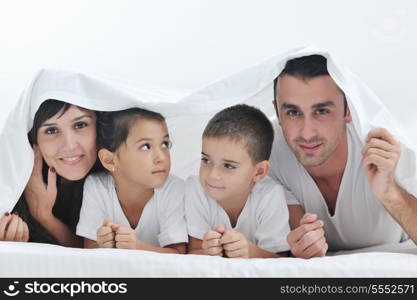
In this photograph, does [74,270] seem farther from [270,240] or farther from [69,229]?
[270,240]

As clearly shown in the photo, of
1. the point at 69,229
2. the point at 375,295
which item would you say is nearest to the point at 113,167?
the point at 69,229

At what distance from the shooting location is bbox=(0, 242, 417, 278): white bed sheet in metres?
1.28

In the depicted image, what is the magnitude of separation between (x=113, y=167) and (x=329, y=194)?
1.68 feet

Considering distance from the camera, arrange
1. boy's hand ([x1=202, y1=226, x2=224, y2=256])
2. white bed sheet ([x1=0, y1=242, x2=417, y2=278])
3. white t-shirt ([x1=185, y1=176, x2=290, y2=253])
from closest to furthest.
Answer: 1. white bed sheet ([x1=0, y1=242, x2=417, y2=278])
2. boy's hand ([x1=202, y1=226, x2=224, y2=256])
3. white t-shirt ([x1=185, y1=176, x2=290, y2=253])

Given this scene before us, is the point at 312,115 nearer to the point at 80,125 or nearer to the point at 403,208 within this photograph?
the point at 403,208

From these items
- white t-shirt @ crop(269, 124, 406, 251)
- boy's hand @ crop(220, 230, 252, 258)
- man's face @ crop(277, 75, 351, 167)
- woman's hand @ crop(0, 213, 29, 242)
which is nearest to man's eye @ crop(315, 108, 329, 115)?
man's face @ crop(277, 75, 351, 167)

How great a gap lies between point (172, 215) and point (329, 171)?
38 centimetres

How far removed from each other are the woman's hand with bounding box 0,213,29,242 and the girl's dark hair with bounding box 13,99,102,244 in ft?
0.13

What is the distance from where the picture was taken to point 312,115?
1.50m

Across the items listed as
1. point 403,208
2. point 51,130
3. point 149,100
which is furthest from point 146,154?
point 403,208

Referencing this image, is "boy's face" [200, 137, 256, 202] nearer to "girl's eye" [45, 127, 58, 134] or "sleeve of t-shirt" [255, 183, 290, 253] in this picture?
"sleeve of t-shirt" [255, 183, 290, 253]

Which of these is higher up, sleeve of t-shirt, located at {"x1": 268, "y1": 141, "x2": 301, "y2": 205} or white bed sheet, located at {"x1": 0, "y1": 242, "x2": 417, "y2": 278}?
sleeve of t-shirt, located at {"x1": 268, "y1": 141, "x2": 301, "y2": 205}

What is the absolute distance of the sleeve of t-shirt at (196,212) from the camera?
1533 mm

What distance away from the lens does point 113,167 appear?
5.11 feet
